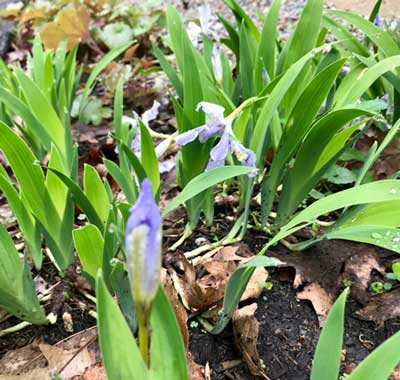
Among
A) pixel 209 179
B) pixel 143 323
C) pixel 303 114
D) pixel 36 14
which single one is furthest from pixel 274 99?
pixel 36 14

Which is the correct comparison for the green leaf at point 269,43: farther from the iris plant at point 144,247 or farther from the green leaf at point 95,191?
the iris plant at point 144,247

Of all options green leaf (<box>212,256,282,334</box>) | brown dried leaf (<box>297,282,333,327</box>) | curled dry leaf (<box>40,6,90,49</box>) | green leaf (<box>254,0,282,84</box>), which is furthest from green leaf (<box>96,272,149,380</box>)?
curled dry leaf (<box>40,6,90,49</box>)

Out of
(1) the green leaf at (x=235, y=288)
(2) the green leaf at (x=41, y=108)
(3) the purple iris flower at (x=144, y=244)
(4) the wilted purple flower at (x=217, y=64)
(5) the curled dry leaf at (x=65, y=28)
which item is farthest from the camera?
(5) the curled dry leaf at (x=65, y=28)

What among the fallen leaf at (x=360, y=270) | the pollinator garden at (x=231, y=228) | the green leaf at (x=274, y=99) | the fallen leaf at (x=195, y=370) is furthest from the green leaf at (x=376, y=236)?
the fallen leaf at (x=195, y=370)

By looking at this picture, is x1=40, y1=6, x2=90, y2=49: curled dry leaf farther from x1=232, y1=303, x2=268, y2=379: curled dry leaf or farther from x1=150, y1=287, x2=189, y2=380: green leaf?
x1=150, y1=287, x2=189, y2=380: green leaf

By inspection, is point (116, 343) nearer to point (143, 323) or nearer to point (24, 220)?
point (143, 323)

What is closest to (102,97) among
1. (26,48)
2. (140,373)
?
(26,48)

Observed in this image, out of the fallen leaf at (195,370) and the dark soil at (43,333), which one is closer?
the fallen leaf at (195,370)
